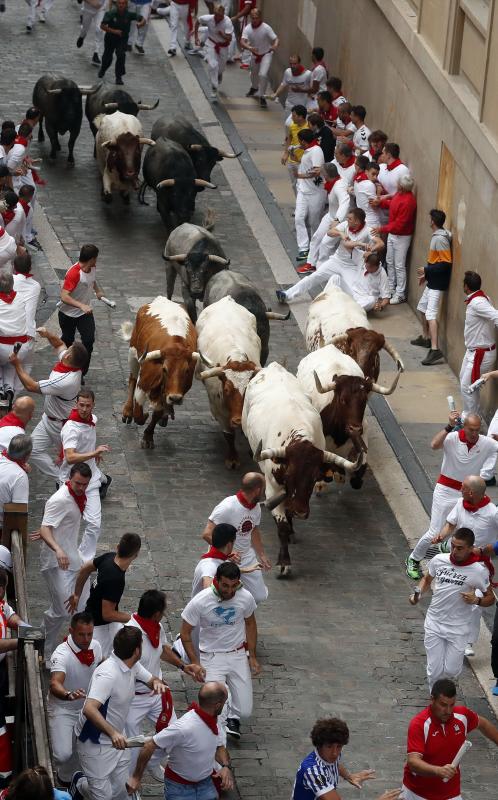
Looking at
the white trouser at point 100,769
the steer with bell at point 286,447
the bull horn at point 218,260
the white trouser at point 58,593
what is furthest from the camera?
the bull horn at point 218,260

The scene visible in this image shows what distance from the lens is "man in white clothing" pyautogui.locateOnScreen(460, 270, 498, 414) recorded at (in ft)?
60.0

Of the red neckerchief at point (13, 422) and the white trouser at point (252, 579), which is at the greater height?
the red neckerchief at point (13, 422)

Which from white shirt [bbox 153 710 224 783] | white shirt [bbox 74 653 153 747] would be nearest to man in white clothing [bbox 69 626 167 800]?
white shirt [bbox 74 653 153 747]

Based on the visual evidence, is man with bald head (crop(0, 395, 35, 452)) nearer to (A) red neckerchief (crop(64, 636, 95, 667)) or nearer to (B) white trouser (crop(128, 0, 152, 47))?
(A) red neckerchief (crop(64, 636, 95, 667))

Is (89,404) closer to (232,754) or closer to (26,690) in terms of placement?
(232,754)

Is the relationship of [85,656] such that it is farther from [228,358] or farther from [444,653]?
[228,358]

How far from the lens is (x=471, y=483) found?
45.6ft

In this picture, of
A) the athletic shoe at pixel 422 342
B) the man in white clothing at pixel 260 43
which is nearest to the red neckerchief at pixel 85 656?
the athletic shoe at pixel 422 342

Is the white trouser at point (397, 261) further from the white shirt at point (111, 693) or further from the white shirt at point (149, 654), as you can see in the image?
the white shirt at point (111, 693)

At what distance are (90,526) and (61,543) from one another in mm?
883

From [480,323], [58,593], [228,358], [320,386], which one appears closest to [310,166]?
[480,323]

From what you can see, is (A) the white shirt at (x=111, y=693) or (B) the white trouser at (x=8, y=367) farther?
(B) the white trouser at (x=8, y=367)

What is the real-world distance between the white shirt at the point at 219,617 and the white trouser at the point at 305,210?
471 inches

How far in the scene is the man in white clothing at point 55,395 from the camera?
15617 millimetres
